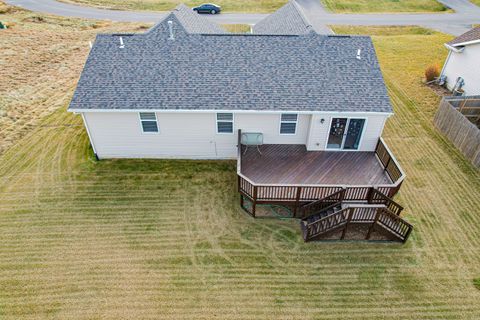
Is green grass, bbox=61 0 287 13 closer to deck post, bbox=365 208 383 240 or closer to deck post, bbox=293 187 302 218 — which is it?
deck post, bbox=293 187 302 218

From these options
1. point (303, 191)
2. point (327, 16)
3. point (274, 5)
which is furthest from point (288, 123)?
Result: point (274, 5)

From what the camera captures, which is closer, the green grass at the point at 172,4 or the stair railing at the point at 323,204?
the stair railing at the point at 323,204

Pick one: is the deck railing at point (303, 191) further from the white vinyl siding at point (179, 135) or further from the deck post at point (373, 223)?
the white vinyl siding at point (179, 135)

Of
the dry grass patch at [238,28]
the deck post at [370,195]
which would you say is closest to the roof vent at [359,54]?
the deck post at [370,195]

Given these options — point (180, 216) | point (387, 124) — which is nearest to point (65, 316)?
point (180, 216)

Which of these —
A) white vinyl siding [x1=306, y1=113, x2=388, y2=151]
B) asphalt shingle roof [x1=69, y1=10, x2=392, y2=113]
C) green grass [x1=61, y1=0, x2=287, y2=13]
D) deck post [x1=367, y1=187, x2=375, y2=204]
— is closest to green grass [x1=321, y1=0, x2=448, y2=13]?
green grass [x1=61, y1=0, x2=287, y2=13]

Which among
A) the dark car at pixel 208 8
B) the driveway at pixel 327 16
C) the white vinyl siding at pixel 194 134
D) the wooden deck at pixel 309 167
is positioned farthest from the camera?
the dark car at pixel 208 8
